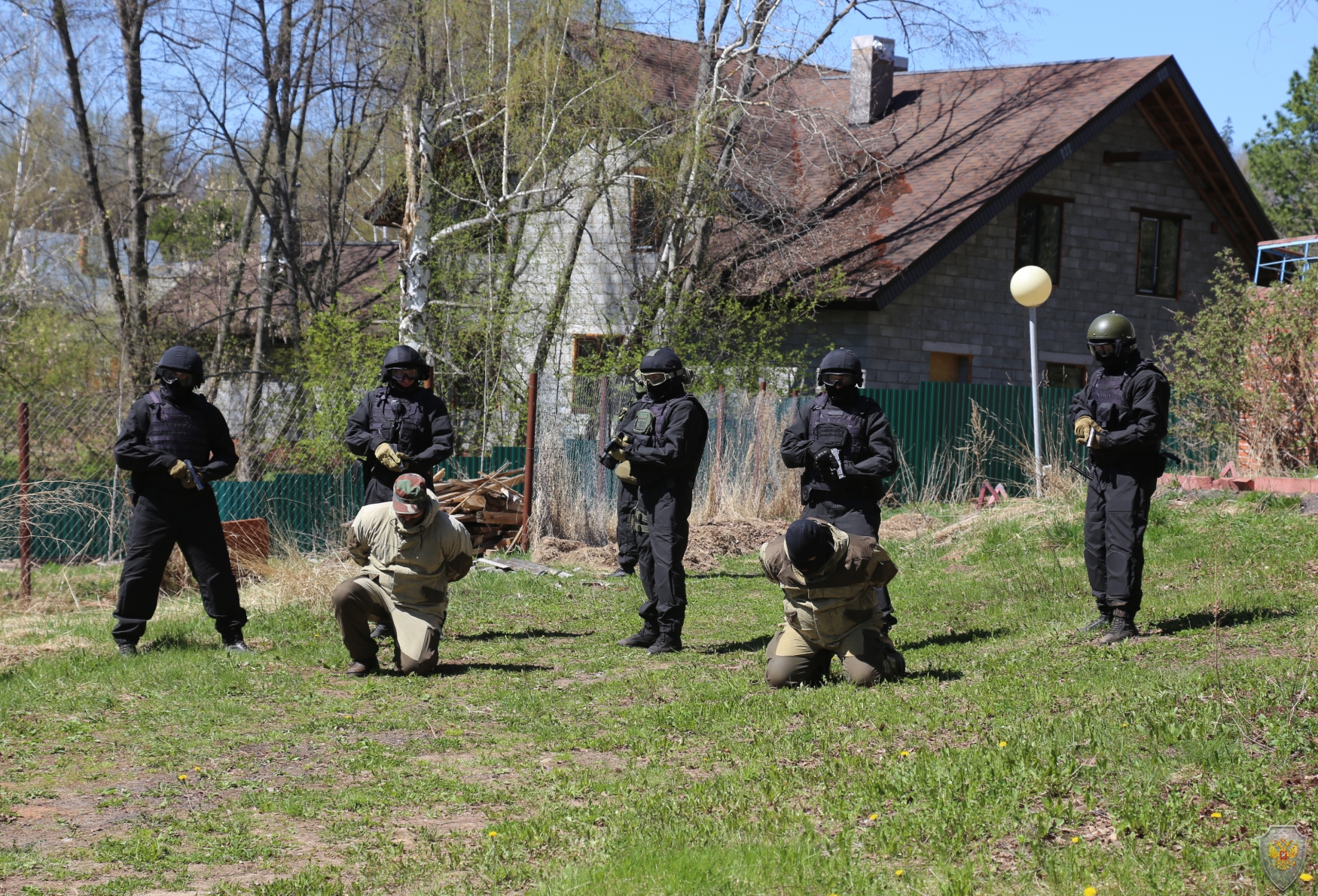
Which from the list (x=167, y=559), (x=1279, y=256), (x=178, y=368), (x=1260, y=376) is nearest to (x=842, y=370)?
(x=178, y=368)

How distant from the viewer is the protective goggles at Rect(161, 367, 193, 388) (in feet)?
26.8

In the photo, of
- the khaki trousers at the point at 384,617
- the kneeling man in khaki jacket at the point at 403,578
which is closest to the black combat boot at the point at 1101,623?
A: the kneeling man in khaki jacket at the point at 403,578

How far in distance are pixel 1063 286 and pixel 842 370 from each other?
1599 centimetres

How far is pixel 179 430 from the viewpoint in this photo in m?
8.16

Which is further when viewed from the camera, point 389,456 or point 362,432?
point 362,432

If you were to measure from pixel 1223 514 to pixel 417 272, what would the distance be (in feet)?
33.1

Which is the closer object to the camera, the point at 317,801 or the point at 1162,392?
the point at 317,801

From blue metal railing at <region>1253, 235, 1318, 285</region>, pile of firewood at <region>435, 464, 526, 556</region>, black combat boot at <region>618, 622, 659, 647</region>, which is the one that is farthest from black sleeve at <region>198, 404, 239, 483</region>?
blue metal railing at <region>1253, 235, 1318, 285</region>

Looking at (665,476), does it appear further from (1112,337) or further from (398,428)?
(1112,337)

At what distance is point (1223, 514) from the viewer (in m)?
12.1

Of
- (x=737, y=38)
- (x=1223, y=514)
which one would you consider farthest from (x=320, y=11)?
(x=1223, y=514)

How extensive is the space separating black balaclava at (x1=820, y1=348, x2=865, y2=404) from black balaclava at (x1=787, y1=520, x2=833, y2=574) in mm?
1543

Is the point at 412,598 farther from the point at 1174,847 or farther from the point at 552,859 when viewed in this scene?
the point at 1174,847

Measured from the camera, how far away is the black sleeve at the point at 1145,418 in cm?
735
